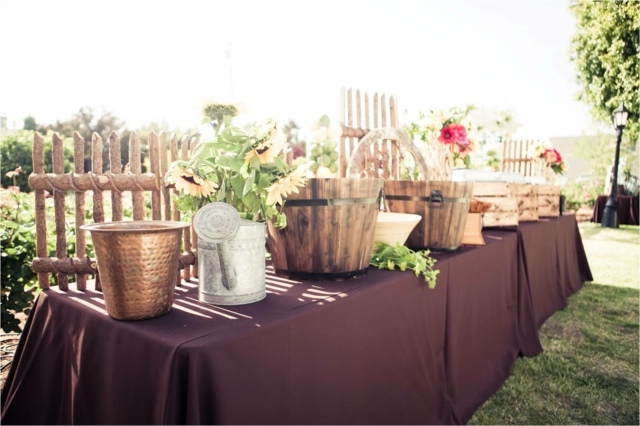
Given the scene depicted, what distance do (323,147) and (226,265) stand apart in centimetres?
106

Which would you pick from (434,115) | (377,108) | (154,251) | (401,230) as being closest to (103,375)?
(154,251)

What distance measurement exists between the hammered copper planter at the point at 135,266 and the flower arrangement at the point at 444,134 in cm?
209

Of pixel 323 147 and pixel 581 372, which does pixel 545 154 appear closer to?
pixel 581 372

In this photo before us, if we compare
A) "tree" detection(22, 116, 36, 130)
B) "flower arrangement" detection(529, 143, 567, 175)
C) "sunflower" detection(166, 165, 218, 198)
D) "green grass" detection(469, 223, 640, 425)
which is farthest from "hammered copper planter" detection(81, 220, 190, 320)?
"tree" detection(22, 116, 36, 130)

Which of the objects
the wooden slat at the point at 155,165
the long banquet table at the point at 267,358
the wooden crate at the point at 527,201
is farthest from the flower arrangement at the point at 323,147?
the wooden crate at the point at 527,201

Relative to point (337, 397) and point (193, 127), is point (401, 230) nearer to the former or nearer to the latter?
point (337, 397)

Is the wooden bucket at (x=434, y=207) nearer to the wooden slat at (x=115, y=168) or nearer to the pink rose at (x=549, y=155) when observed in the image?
the wooden slat at (x=115, y=168)

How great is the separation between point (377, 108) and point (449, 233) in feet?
9.60

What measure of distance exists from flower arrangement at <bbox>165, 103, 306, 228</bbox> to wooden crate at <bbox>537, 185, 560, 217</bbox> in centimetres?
374

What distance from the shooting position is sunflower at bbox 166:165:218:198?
1136mm

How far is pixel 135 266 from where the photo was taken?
104 cm

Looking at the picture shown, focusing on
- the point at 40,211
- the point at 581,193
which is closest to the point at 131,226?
the point at 40,211

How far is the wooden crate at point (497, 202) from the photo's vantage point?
3.02 meters

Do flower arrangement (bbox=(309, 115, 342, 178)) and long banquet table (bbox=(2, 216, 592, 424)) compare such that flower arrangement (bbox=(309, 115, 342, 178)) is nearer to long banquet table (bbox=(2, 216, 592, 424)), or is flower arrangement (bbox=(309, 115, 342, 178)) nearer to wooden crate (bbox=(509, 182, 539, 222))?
long banquet table (bbox=(2, 216, 592, 424))
